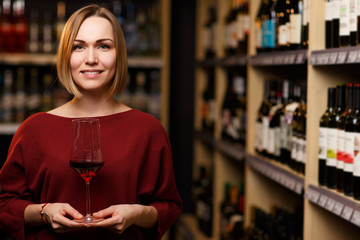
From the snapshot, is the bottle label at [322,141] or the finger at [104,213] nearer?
the finger at [104,213]

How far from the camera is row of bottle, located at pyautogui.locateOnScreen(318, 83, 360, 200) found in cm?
162

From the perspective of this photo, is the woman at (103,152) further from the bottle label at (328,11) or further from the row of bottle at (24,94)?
the row of bottle at (24,94)

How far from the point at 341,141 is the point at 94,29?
86 centimetres

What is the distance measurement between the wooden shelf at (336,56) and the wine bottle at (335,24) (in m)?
0.07

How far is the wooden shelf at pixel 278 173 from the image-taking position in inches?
76.4

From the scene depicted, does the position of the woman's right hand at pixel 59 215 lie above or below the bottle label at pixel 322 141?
below

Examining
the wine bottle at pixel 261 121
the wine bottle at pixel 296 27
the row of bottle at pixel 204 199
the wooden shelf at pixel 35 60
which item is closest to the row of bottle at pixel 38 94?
the wooden shelf at pixel 35 60

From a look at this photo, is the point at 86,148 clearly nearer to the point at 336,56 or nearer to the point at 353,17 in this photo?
the point at 336,56

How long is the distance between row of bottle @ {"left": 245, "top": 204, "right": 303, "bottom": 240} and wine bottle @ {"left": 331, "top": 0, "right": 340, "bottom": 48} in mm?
798

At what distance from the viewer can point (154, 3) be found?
4.06 m

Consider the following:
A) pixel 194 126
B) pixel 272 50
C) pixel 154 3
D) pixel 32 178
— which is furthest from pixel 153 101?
pixel 32 178

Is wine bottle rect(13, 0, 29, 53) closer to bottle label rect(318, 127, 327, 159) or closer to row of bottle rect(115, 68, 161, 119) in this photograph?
row of bottle rect(115, 68, 161, 119)

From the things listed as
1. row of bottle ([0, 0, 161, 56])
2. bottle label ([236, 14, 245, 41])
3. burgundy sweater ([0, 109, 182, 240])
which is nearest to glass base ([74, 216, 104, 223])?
burgundy sweater ([0, 109, 182, 240])

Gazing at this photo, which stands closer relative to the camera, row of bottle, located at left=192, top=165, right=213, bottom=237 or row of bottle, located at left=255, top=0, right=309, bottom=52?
row of bottle, located at left=255, top=0, right=309, bottom=52
